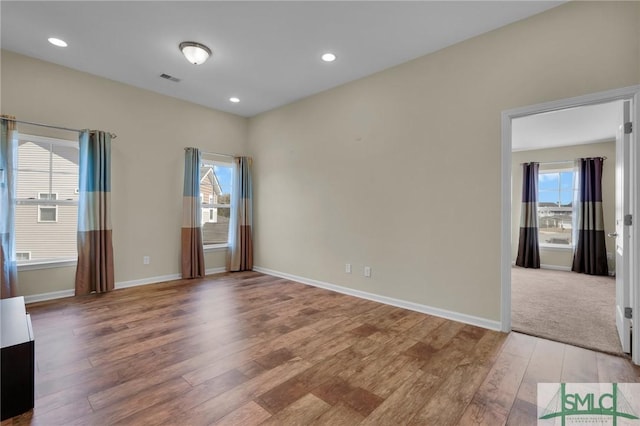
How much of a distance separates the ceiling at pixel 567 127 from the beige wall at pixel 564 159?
172 mm

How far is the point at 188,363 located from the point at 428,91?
3562 mm

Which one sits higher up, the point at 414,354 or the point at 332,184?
the point at 332,184

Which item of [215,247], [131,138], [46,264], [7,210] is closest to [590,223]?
[215,247]

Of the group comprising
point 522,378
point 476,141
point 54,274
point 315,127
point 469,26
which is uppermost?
point 469,26

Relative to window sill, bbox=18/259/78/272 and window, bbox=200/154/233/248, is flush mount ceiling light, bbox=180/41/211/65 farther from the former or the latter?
window sill, bbox=18/259/78/272

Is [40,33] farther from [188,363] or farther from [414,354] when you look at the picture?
[414,354]

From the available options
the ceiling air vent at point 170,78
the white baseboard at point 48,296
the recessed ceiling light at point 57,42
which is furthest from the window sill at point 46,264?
the ceiling air vent at point 170,78

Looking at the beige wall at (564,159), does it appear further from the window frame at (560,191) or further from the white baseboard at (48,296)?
the white baseboard at (48,296)

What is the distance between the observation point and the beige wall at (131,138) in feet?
11.8

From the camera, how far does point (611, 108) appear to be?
4.19 meters

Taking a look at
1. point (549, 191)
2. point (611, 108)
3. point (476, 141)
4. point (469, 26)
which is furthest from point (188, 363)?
point (549, 191)

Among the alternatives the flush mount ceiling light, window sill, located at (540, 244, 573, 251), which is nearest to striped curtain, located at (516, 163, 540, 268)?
window sill, located at (540, 244, 573, 251)

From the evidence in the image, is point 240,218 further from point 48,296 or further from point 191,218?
point 48,296

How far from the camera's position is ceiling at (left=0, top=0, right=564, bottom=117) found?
2639mm
